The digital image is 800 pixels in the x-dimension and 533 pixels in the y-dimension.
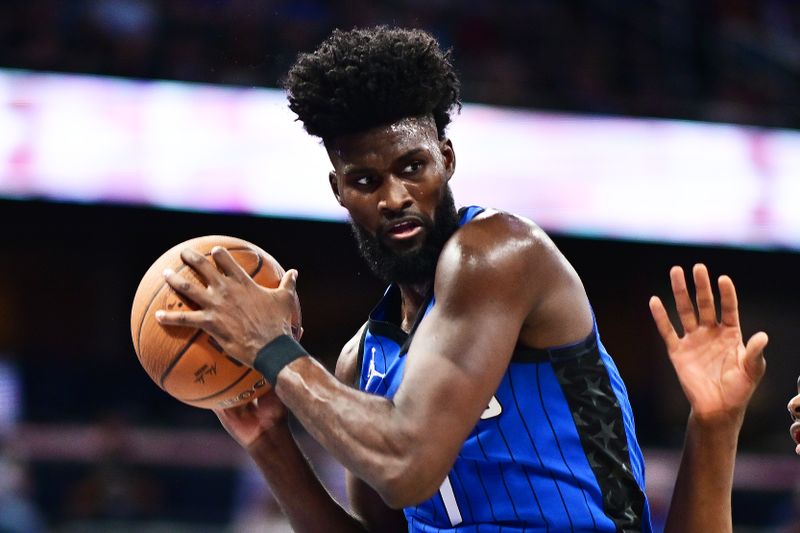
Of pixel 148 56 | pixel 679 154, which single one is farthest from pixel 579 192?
pixel 148 56

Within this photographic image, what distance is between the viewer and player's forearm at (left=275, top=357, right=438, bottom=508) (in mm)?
2682

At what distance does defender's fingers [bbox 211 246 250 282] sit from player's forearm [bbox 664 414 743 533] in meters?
1.33

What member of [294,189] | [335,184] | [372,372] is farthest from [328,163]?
[372,372]

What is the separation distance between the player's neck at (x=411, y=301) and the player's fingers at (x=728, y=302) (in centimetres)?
81

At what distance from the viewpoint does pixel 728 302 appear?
306 cm

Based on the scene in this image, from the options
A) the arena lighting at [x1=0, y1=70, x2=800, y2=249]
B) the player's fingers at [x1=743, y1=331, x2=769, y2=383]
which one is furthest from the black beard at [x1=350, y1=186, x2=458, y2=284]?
the arena lighting at [x1=0, y1=70, x2=800, y2=249]

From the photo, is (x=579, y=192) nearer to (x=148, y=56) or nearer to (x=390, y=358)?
(x=148, y=56)

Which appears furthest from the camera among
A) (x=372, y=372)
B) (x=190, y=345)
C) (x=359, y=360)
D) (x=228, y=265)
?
(x=359, y=360)

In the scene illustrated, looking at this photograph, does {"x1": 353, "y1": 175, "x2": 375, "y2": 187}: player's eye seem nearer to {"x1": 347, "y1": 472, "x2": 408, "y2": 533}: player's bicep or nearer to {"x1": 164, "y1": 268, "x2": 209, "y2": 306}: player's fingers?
{"x1": 164, "y1": 268, "x2": 209, "y2": 306}: player's fingers

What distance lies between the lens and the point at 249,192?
9367 mm

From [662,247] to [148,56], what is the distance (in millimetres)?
5386

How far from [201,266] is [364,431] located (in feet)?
2.10

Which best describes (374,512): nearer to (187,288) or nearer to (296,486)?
(296,486)

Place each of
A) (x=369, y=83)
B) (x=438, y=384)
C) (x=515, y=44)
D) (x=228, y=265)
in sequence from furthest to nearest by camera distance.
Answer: (x=515, y=44), (x=369, y=83), (x=228, y=265), (x=438, y=384)
